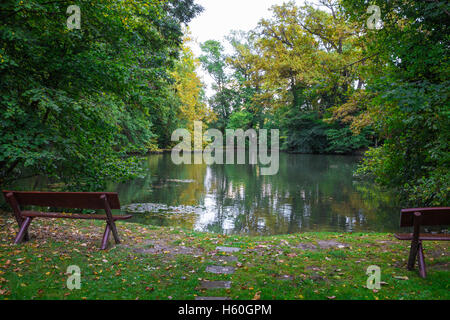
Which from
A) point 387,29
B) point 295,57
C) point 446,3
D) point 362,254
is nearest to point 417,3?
point 446,3

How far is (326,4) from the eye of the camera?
19453 mm

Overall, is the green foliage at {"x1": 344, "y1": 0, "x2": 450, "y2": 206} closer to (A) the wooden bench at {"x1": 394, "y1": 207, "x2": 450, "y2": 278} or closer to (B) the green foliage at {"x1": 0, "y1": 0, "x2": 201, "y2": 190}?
(A) the wooden bench at {"x1": 394, "y1": 207, "x2": 450, "y2": 278}

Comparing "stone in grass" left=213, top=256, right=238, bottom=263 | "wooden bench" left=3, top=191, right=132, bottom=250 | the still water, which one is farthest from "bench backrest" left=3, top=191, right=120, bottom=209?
the still water

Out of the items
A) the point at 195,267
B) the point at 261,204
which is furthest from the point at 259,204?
the point at 195,267

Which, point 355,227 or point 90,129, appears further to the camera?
point 355,227

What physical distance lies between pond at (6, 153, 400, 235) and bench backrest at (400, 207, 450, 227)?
15.7 ft

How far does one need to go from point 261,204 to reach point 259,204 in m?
0.08

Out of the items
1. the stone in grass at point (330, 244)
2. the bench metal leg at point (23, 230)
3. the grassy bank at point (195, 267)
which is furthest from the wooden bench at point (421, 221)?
the bench metal leg at point (23, 230)

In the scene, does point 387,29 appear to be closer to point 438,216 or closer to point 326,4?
point 438,216

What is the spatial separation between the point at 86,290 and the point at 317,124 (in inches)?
1605

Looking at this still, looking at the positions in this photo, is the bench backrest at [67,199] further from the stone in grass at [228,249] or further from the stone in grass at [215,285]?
the stone in grass at [215,285]

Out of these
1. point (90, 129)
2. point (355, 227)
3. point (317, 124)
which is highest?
point (317, 124)

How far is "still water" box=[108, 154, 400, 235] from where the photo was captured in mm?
9117

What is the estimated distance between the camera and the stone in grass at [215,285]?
3406mm
